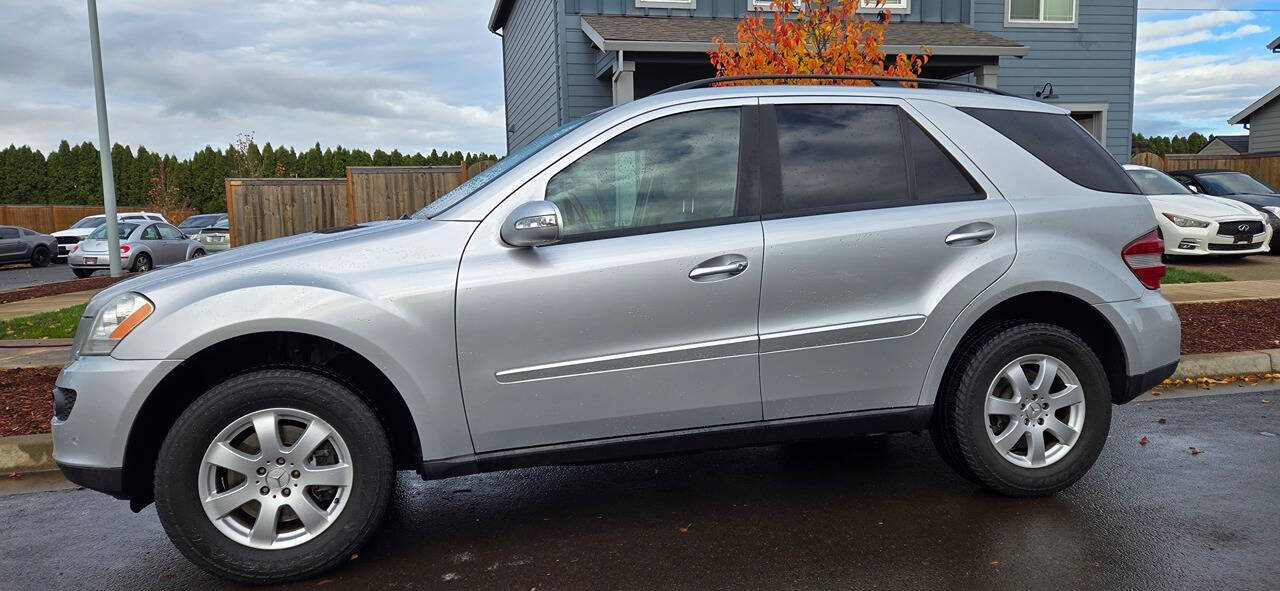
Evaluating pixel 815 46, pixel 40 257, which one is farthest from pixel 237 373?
pixel 40 257

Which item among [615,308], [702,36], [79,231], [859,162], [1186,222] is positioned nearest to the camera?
[615,308]

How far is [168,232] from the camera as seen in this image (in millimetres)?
23297

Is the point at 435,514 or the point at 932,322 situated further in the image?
the point at 435,514

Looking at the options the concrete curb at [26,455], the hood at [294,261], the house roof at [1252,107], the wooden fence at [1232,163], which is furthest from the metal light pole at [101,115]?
the house roof at [1252,107]

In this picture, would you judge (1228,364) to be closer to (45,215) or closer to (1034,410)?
(1034,410)

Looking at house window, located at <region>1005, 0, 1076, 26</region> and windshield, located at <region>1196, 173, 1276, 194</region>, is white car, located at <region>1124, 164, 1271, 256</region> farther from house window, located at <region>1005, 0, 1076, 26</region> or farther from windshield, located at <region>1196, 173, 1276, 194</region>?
house window, located at <region>1005, 0, 1076, 26</region>

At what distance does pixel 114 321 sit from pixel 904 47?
11.7m

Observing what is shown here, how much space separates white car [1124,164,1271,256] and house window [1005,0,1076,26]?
476 centimetres

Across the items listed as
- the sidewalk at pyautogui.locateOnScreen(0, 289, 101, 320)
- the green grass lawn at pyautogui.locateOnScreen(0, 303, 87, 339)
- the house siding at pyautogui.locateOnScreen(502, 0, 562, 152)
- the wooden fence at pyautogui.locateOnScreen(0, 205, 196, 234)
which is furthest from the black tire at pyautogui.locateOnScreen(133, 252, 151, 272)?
the wooden fence at pyautogui.locateOnScreen(0, 205, 196, 234)

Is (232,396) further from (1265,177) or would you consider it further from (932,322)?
(1265,177)

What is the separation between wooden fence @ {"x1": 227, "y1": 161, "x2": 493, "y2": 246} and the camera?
16.3m

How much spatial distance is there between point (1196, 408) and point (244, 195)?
16.1 meters

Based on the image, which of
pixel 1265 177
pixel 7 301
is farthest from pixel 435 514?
pixel 1265 177

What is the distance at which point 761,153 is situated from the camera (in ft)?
12.4
